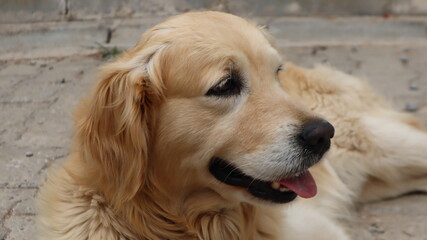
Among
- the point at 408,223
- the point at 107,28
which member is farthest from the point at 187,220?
the point at 107,28

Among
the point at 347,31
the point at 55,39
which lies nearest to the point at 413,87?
the point at 347,31

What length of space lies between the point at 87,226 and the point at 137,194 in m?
0.30

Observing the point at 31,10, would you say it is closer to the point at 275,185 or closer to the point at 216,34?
the point at 216,34

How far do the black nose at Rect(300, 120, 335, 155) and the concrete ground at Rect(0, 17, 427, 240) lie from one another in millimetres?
1411

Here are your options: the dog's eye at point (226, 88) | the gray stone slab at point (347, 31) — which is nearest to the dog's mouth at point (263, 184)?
the dog's eye at point (226, 88)

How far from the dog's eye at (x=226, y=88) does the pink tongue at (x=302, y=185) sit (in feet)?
1.62

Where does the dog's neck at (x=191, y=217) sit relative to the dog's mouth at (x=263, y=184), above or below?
below

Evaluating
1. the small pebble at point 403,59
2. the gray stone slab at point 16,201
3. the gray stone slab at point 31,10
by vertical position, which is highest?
the small pebble at point 403,59

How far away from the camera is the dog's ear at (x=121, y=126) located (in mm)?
2826

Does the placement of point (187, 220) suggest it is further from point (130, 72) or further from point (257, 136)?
point (130, 72)

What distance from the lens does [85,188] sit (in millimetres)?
2994

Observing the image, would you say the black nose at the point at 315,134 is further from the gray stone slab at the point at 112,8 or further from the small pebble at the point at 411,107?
the gray stone slab at the point at 112,8

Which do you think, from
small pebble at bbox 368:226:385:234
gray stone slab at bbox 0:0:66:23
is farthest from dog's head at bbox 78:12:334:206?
gray stone slab at bbox 0:0:66:23

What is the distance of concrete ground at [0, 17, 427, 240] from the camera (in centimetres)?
422
